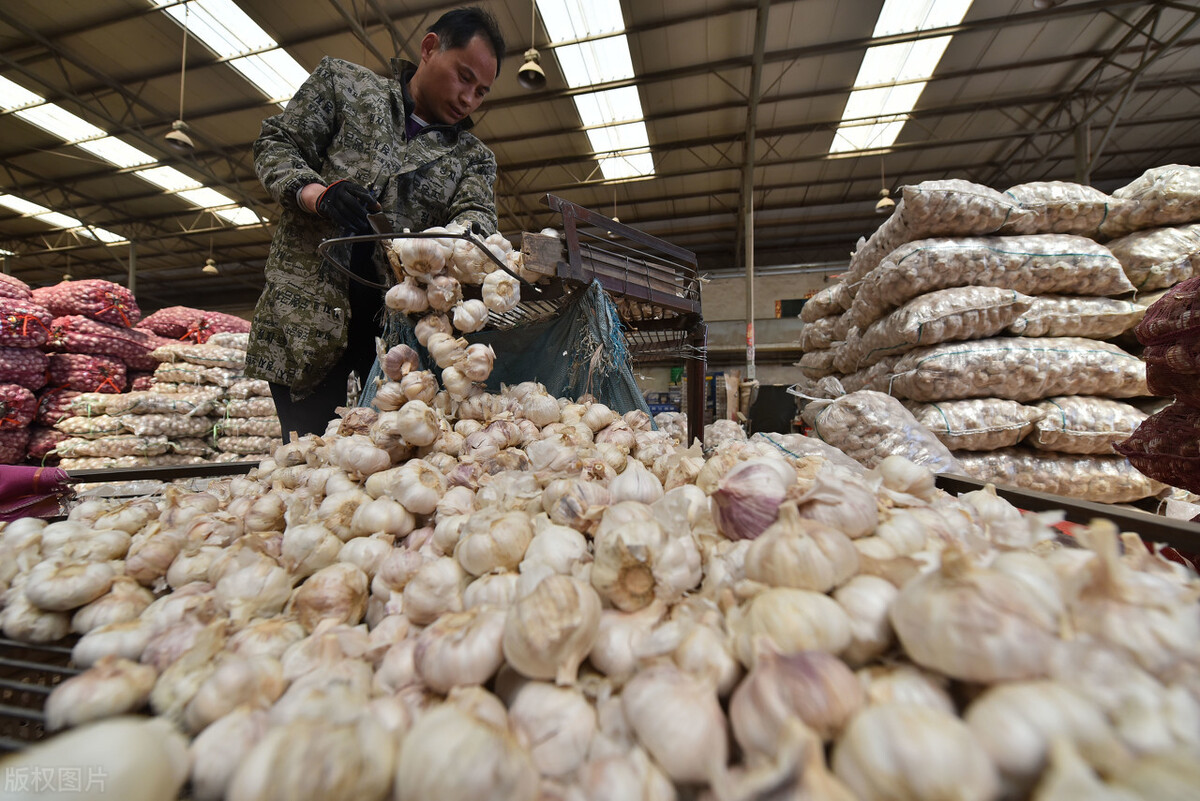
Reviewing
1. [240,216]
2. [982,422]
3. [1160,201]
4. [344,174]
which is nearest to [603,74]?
[1160,201]

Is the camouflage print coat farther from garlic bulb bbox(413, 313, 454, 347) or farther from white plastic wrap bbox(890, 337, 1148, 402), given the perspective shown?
white plastic wrap bbox(890, 337, 1148, 402)

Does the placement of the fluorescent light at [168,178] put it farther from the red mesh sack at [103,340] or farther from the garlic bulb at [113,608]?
the garlic bulb at [113,608]

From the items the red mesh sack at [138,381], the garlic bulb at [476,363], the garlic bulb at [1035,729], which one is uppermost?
the red mesh sack at [138,381]

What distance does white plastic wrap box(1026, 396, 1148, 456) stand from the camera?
2.21 m

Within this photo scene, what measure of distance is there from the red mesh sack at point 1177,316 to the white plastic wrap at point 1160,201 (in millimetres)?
1485

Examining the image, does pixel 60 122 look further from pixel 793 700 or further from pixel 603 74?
pixel 793 700

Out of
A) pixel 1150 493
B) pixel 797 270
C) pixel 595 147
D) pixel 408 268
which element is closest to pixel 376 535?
pixel 408 268

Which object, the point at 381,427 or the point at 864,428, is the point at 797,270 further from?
the point at 381,427

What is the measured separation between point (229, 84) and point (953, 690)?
9.41 meters

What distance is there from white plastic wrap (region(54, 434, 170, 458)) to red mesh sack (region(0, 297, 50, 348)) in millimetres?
791

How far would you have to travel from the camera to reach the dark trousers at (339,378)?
166cm

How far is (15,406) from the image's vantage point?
351cm

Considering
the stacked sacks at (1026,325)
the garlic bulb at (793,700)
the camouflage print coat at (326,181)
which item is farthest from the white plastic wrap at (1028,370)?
the garlic bulb at (793,700)

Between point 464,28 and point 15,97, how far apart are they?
10097mm
